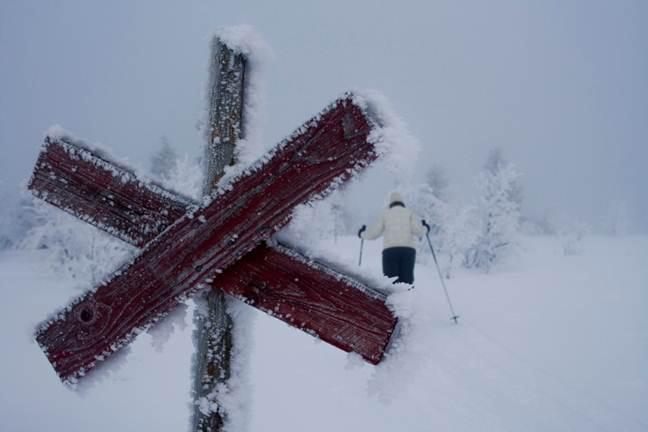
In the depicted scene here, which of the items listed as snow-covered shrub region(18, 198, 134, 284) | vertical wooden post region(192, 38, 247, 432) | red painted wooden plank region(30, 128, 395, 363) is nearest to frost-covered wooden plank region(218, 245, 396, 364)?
red painted wooden plank region(30, 128, 395, 363)

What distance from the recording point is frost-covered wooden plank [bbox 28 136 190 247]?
1.30 metres

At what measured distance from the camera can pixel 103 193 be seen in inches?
51.6

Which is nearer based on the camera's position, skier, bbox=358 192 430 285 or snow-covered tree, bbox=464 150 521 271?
skier, bbox=358 192 430 285

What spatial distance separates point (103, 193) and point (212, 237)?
0.43 meters

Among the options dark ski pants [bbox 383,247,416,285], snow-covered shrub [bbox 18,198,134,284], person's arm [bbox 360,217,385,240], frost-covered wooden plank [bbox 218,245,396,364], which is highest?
person's arm [bbox 360,217,385,240]

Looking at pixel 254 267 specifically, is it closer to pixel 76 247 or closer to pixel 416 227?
pixel 416 227

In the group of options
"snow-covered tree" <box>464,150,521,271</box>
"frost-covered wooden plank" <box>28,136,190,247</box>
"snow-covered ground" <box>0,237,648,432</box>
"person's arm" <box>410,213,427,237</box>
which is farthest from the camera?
"snow-covered tree" <box>464,150,521,271</box>

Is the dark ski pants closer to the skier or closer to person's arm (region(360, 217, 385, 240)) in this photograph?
the skier

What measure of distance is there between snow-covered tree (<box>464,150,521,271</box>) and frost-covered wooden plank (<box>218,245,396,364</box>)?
14.0m

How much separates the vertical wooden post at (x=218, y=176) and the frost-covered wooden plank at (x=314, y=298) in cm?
23

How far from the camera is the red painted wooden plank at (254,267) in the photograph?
1189 millimetres

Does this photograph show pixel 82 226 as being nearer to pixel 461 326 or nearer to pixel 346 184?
pixel 461 326

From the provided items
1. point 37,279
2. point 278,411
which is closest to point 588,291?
point 278,411

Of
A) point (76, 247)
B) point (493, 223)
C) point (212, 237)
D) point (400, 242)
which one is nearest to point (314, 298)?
point (212, 237)
